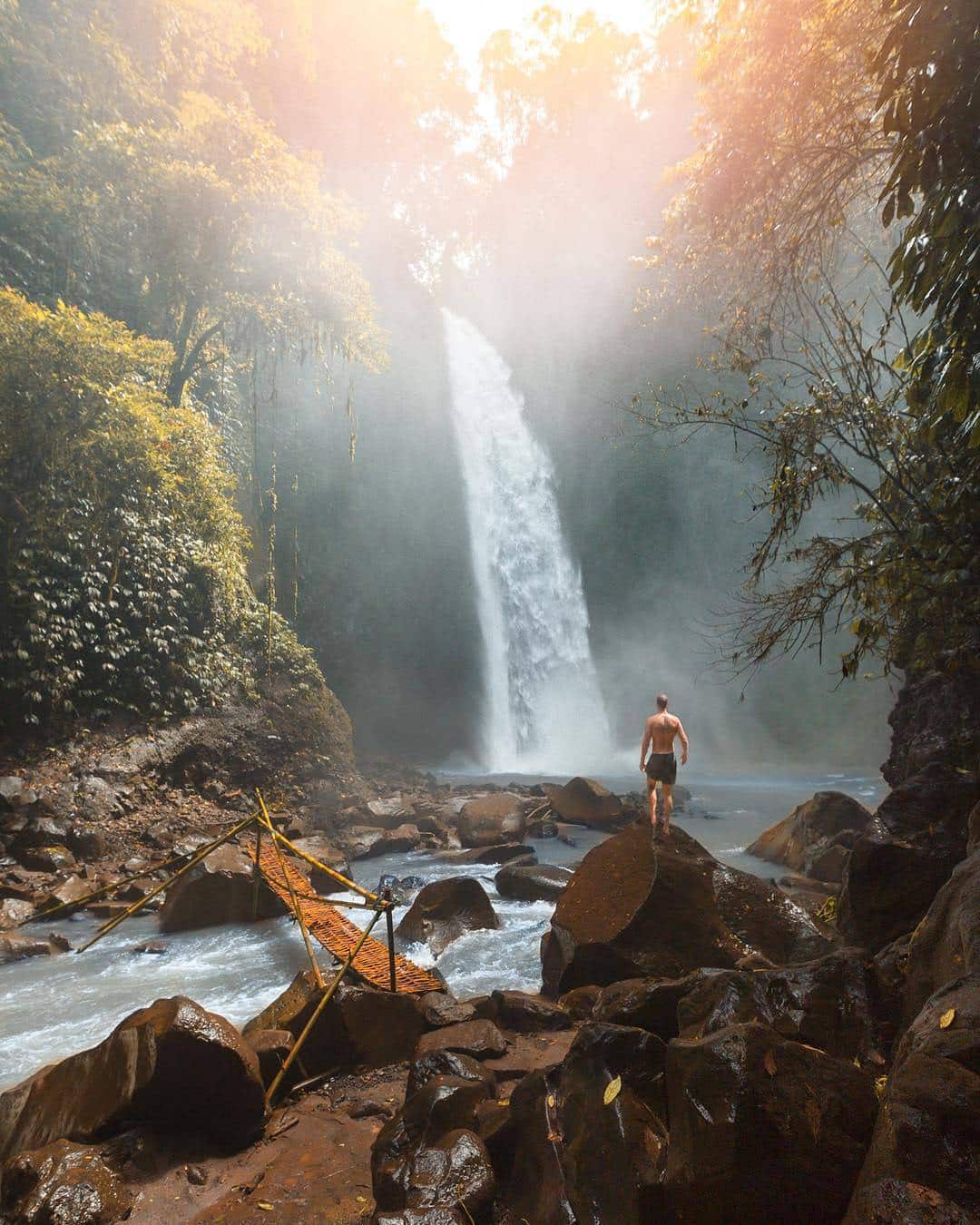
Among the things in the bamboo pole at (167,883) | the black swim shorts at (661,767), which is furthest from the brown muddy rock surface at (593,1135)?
the black swim shorts at (661,767)

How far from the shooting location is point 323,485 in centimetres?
2427

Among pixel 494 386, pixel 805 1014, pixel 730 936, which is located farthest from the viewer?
pixel 494 386

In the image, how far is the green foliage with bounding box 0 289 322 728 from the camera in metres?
8.95

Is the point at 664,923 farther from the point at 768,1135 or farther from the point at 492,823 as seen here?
the point at 492,823

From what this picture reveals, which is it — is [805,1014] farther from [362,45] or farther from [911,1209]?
[362,45]

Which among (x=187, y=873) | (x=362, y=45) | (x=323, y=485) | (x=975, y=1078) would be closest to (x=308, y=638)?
(x=323, y=485)

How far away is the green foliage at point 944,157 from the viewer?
8.47 ft

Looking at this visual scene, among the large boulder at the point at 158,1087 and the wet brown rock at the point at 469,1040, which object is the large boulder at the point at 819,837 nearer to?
the wet brown rock at the point at 469,1040

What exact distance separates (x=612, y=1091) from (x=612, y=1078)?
7cm

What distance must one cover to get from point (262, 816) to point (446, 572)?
2046 cm

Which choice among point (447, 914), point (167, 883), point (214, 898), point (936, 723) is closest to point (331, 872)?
point (167, 883)

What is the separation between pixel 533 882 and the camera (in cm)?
738

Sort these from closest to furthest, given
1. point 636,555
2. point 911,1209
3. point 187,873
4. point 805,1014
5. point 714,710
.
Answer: point 911,1209
point 805,1014
point 187,873
point 714,710
point 636,555

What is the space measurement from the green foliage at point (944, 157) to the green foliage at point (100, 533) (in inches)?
386
